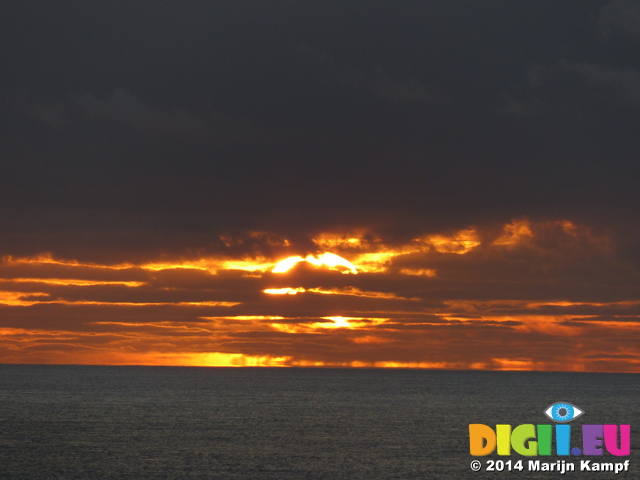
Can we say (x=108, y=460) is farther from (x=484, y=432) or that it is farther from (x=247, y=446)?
(x=484, y=432)

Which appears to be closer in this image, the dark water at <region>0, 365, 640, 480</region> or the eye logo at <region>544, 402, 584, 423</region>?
the dark water at <region>0, 365, 640, 480</region>

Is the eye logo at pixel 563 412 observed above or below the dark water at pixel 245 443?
below

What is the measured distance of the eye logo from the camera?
93988mm

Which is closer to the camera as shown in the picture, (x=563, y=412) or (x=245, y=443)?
(x=245, y=443)

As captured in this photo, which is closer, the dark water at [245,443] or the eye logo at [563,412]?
the dark water at [245,443]

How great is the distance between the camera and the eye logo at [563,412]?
93988 mm

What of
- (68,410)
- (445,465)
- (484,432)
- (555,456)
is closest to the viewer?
(445,465)

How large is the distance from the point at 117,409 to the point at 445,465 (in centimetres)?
5941

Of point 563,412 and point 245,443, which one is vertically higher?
point 245,443

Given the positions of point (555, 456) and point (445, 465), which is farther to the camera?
point (555, 456)

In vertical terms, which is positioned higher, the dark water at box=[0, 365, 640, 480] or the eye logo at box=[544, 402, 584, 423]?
the dark water at box=[0, 365, 640, 480]

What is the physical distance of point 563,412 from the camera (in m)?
108

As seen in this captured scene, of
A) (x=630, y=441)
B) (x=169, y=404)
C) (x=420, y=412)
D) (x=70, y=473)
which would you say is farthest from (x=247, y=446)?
(x=169, y=404)

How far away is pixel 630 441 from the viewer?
185ft
